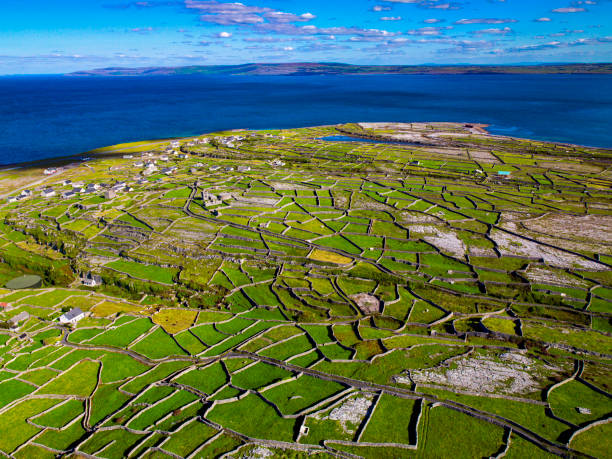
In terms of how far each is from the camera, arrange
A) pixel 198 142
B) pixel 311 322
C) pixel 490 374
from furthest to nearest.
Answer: pixel 198 142
pixel 311 322
pixel 490 374

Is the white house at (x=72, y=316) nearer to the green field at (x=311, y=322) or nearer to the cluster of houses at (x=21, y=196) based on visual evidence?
the green field at (x=311, y=322)

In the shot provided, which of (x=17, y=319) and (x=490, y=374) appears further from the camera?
(x=17, y=319)

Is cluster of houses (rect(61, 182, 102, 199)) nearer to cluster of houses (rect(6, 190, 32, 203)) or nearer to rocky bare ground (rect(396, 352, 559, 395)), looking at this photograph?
cluster of houses (rect(6, 190, 32, 203))

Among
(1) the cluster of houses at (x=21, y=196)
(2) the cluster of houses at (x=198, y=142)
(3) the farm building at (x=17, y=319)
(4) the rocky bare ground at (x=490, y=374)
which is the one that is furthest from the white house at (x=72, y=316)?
(2) the cluster of houses at (x=198, y=142)

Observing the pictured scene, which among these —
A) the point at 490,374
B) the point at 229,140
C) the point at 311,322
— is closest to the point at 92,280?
the point at 311,322

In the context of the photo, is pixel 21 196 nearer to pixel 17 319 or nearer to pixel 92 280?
pixel 92 280

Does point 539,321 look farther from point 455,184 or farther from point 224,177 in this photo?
point 224,177

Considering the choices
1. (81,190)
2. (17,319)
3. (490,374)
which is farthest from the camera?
(81,190)

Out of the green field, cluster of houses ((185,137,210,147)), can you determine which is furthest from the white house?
cluster of houses ((185,137,210,147))
